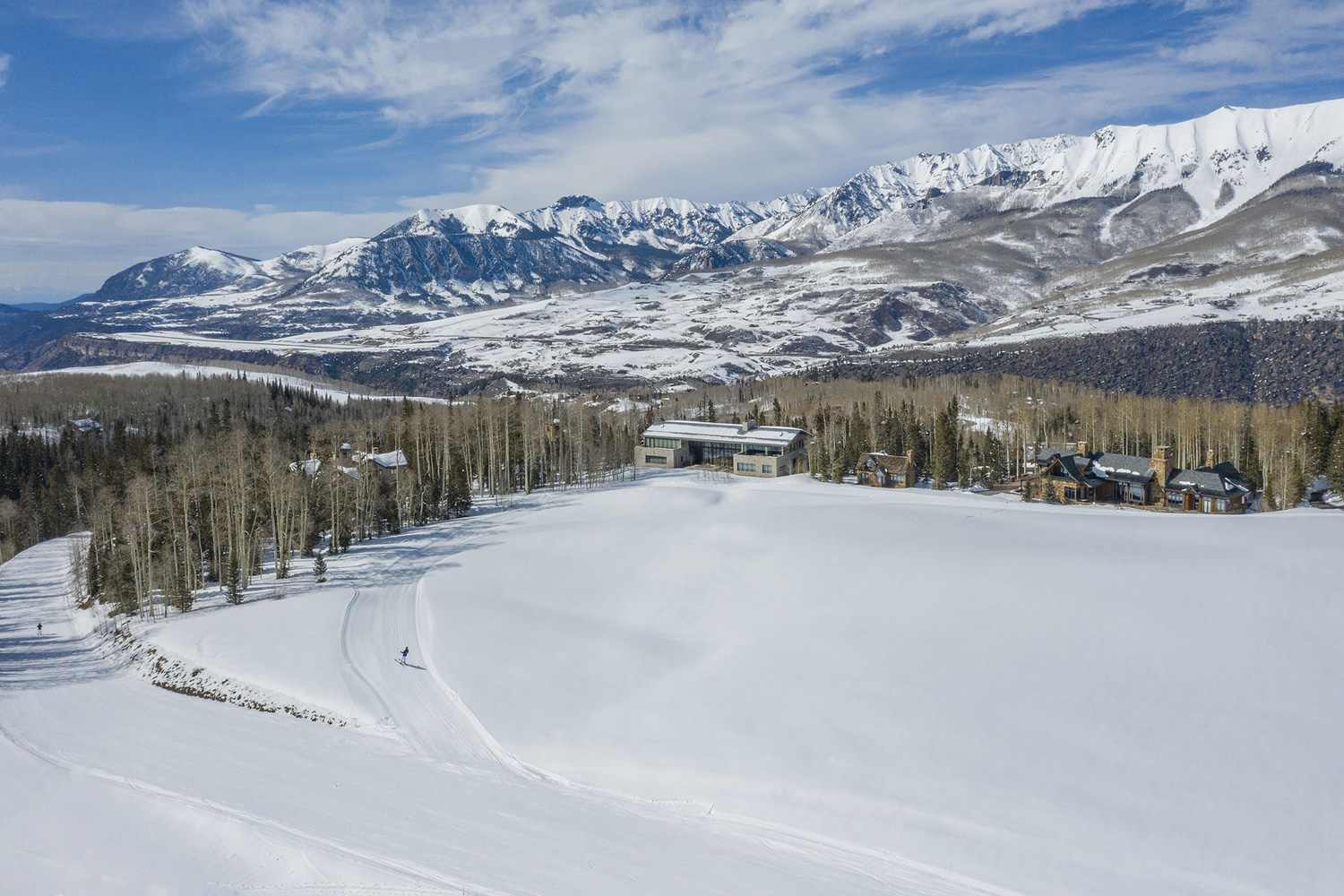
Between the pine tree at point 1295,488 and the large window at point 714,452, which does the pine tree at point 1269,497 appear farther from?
the large window at point 714,452

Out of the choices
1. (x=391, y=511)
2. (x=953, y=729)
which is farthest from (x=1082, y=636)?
(x=391, y=511)

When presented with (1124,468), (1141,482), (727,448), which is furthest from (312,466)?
(1141,482)

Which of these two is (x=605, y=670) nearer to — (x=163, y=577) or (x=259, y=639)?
(x=259, y=639)

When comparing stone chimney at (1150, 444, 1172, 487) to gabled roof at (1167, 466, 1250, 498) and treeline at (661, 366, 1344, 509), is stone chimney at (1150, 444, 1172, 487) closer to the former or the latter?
gabled roof at (1167, 466, 1250, 498)

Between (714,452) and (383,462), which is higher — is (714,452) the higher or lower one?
the lower one

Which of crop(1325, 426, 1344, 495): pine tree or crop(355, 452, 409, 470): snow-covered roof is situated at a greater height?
crop(355, 452, 409, 470): snow-covered roof

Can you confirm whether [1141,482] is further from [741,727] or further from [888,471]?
[741,727]

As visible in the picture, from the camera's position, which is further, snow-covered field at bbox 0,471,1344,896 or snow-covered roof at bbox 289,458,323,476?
snow-covered roof at bbox 289,458,323,476

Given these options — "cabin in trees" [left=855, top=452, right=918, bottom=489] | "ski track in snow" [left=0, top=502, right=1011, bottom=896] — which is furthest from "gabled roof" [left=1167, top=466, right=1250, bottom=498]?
"ski track in snow" [left=0, top=502, right=1011, bottom=896]
